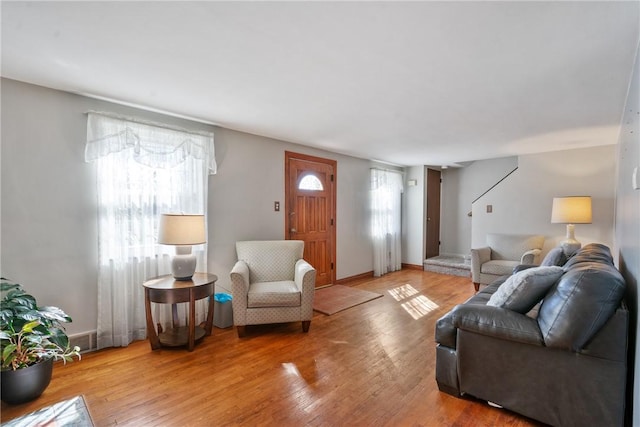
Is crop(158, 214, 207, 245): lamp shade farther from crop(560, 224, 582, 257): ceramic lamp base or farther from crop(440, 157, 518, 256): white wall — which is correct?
crop(440, 157, 518, 256): white wall

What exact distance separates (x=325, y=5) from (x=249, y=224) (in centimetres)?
276

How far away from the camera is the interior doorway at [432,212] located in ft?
20.8

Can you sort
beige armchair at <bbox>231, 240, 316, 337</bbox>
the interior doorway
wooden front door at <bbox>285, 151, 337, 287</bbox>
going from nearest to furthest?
beige armchair at <bbox>231, 240, 316, 337</bbox> → wooden front door at <bbox>285, 151, 337, 287</bbox> → the interior doorway

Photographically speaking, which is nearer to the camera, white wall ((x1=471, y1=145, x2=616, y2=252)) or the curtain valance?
the curtain valance

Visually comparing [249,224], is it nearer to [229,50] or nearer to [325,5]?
[229,50]

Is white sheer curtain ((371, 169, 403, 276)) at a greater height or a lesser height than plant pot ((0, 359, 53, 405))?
greater

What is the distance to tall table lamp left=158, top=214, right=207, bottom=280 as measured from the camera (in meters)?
2.64

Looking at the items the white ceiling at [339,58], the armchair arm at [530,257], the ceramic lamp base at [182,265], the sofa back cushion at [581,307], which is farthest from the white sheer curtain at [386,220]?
the sofa back cushion at [581,307]

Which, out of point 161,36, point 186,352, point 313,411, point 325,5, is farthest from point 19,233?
point 325,5

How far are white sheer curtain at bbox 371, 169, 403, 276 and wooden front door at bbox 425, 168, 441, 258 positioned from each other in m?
0.59

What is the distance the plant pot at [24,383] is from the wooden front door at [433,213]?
19.4 ft

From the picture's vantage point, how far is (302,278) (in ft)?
10.0

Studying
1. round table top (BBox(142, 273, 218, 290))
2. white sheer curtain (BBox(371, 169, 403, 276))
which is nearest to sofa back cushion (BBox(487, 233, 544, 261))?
white sheer curtain (BBox(371, 169, 403, 276))

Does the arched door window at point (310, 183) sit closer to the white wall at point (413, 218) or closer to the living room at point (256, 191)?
the living room at point (256, 191)
